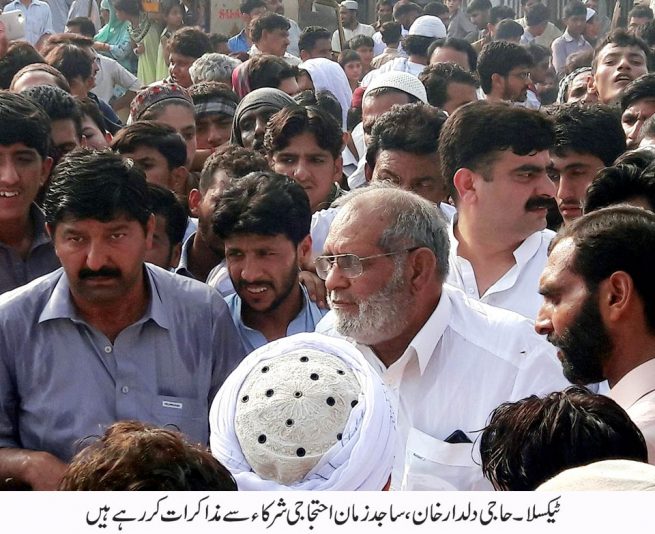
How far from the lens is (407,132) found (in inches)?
198

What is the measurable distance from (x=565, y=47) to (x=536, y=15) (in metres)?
0.93

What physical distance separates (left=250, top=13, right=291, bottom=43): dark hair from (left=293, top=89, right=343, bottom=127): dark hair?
228 centimetres

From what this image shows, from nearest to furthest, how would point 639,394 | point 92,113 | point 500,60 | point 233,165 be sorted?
point 639,394 → point 233,165 → point 92,113 → point 500,60

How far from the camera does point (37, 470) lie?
3.30 metres

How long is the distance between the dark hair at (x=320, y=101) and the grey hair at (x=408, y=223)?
301 centimetres

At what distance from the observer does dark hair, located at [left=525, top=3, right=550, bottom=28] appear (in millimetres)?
13594

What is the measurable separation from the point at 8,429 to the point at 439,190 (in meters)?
2.23

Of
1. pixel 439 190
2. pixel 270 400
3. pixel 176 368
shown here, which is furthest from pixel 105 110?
pixel 270 400

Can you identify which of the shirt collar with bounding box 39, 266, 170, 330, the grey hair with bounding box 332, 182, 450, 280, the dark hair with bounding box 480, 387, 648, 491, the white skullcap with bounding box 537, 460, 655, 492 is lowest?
the shirt collar with bounding box 39, 266, 170, 330

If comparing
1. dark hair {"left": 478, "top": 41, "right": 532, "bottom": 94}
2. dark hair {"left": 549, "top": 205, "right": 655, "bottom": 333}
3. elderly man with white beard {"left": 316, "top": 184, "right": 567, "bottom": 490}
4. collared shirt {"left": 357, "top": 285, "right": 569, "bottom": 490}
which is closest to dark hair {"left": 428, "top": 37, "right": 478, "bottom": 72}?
dark hair {"left": 478, "top": 41, "right": 532, "bottom": 94}

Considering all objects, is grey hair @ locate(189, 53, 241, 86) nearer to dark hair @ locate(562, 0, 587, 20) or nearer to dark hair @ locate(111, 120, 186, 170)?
dark hair @ locate(111, 120, 186, 170)

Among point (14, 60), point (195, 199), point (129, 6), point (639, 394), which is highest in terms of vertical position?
point (639, 394)

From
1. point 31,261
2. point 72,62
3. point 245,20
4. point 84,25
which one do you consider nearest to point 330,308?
point 31,261

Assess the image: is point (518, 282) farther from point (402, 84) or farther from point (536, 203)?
point (402, 84)
